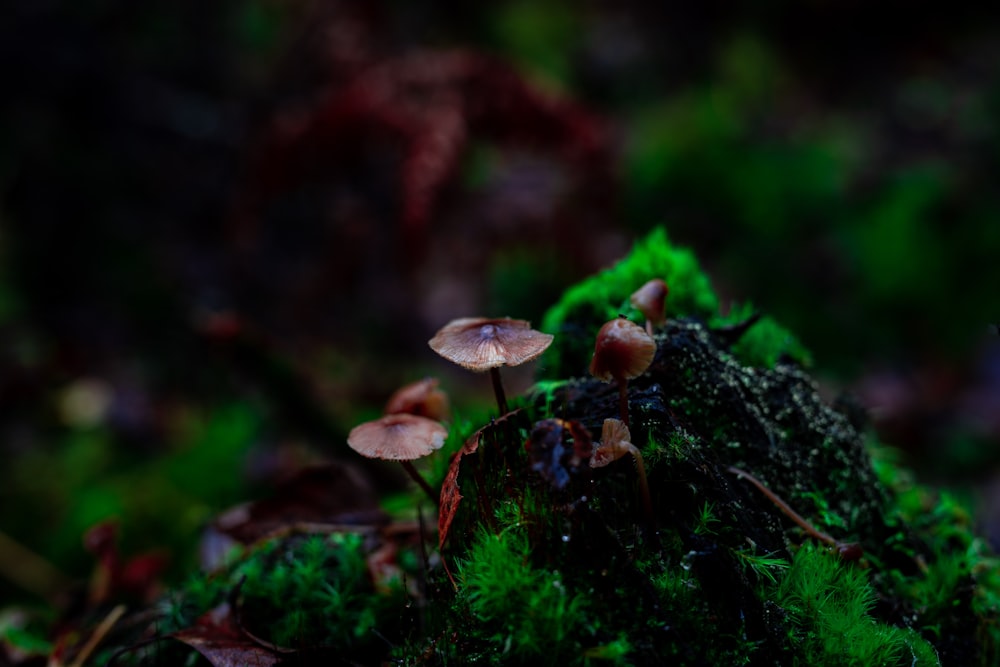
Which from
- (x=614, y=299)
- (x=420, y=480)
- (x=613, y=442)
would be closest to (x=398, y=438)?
(x=420, y=480)

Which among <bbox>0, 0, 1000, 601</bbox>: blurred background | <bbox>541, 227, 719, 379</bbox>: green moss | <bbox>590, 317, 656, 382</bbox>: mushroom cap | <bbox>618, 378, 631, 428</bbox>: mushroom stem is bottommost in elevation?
<bbox>618, 378, 631, 428</bbox>: mushroom stem

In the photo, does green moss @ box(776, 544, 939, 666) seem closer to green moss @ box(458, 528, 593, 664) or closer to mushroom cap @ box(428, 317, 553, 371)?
green moss @ box(458, 528, 593, 664)

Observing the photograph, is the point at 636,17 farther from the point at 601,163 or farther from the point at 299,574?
the point at 299,574

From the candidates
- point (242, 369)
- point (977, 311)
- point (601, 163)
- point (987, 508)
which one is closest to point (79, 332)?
point (242, 369)

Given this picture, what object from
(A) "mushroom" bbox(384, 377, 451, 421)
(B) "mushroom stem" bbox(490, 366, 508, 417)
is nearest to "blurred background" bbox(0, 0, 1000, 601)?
(A) "mushroom" bbox(384, 377, 451, 421)

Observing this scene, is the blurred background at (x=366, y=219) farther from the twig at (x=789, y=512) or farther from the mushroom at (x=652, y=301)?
the twig at (x=789, y=512)

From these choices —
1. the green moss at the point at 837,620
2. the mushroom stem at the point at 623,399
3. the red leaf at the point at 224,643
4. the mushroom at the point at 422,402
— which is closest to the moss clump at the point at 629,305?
the mushroom at the point at 422,402

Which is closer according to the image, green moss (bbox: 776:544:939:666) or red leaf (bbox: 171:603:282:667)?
green moss (bbox: 776:544:939:666)
